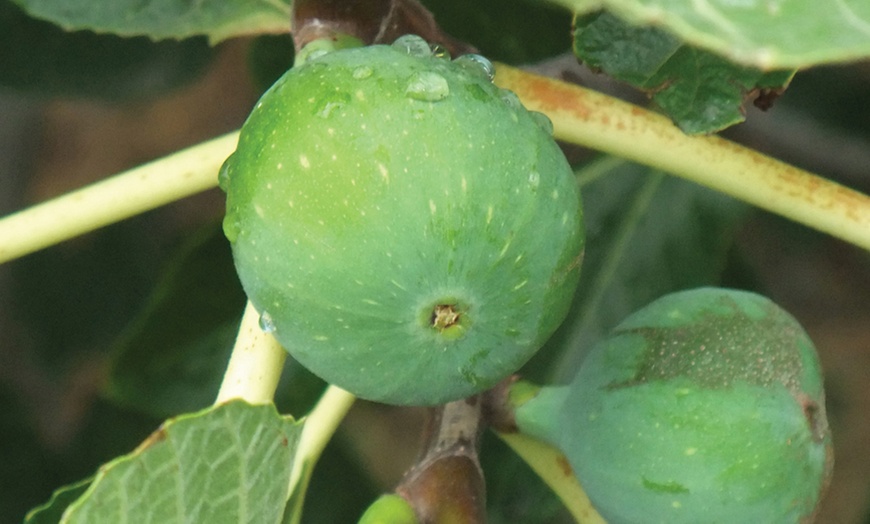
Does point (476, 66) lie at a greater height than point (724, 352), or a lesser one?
greater

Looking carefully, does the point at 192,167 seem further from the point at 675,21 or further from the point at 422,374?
the point at 675,21

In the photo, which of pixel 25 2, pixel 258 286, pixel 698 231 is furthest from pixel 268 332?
pixel 698 231

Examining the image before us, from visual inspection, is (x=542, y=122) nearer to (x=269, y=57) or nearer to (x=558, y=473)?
(x=558, y=473)

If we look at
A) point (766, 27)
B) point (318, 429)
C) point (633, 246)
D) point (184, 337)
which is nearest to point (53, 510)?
point (318, 429)

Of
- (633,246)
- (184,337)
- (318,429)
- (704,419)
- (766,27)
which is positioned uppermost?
(766,27)

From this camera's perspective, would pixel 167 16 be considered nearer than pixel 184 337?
Yes

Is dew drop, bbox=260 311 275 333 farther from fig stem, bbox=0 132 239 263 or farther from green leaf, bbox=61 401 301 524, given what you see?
fig stem, bbox=0 132 239 263
